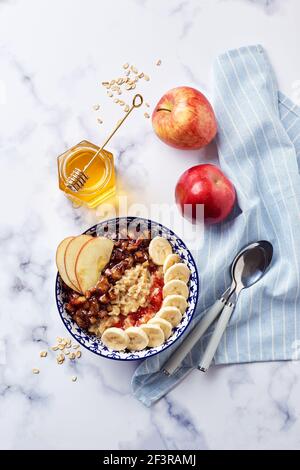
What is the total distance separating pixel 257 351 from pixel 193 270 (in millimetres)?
245

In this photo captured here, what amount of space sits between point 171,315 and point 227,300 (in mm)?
146

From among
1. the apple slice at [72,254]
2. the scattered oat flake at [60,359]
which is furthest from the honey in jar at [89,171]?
the scattered oat flake at [60,359]

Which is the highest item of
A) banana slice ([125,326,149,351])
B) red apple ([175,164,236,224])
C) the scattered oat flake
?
red apple ([175,164,236,224])

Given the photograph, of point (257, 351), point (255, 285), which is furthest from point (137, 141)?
point (257, 351)

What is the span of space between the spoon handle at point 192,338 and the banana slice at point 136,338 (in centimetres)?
9

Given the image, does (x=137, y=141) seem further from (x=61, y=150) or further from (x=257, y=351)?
(x=257, y=351)

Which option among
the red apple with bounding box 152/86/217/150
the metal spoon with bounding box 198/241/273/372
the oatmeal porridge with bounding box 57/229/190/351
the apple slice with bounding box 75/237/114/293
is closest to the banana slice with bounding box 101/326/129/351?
the oatmeal porridge with bounding box 57/229/190/351

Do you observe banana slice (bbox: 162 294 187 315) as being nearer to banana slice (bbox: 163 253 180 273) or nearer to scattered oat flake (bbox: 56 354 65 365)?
banana slice (bbox: 163 253 180 273)

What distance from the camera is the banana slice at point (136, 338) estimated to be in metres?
1.35

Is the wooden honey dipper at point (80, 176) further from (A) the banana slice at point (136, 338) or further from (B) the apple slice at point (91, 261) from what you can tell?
(A) the banana slice at point (136, 338)

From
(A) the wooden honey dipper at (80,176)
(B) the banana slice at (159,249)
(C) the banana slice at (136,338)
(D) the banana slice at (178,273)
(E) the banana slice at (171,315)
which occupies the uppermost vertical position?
(A) the wooden honey dipper at (80,176)

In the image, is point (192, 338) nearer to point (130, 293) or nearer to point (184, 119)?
point (130, 293)

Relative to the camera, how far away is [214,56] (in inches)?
60.9

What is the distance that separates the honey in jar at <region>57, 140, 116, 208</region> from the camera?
1.46m
